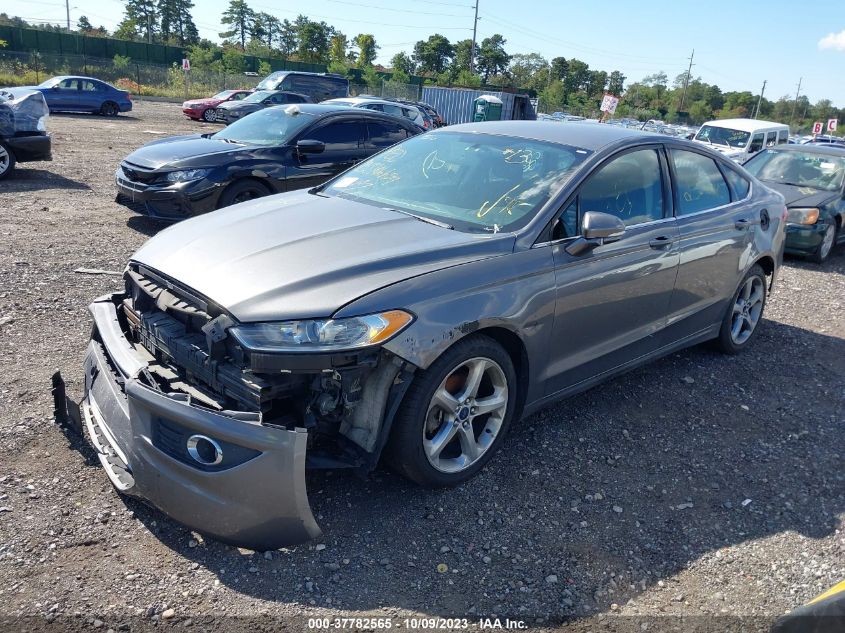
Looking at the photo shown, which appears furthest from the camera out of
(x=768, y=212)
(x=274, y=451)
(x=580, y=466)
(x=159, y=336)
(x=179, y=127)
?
(x=179, y=127)

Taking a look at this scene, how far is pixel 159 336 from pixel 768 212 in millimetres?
4695

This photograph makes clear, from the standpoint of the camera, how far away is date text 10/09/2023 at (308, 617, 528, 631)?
2.52m

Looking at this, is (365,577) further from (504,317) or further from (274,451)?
(504,317)

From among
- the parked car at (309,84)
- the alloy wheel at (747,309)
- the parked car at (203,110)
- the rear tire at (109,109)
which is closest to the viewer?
the alloy wheel at (747,309)

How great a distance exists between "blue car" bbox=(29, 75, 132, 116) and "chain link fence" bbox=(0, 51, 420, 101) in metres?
12.1

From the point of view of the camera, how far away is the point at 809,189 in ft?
33.3

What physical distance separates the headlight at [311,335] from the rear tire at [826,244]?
8964 millimetres

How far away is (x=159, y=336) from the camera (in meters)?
3.08

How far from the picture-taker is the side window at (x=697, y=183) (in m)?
4.54

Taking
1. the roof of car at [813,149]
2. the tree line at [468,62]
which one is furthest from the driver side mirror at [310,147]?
the tree line at [468,62]

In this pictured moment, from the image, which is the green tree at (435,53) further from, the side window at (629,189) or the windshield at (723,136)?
the side window at (629,189)

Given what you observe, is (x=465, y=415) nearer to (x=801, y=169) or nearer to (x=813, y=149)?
(x=801, y=169)

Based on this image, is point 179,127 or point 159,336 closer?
point 159,336

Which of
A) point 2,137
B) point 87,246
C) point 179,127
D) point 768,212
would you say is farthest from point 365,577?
point 179,127
